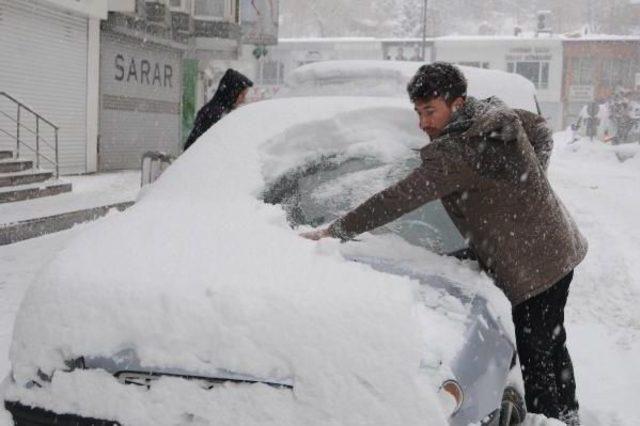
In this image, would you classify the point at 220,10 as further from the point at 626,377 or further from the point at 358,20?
the point at 358,20

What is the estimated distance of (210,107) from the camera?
5.17 m

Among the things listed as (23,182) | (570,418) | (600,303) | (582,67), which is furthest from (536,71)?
(570,418)

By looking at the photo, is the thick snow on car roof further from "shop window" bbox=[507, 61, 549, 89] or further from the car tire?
"shop window" bbox=[507, 61, 549, 89]

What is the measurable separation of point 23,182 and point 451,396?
10848 mm

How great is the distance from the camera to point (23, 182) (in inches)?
445

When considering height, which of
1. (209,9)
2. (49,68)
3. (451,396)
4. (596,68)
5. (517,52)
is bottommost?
(451,396)

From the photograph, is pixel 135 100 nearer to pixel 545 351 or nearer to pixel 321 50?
pixel 545 351

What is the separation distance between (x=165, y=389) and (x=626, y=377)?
307 centimetres

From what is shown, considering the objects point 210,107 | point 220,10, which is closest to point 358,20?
point 220,10

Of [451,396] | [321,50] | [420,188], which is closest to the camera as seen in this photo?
[451,396]

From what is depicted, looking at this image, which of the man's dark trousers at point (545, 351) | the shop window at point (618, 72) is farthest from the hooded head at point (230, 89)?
the shop window at point (618, 72)

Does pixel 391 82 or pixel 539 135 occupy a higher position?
pixel 391 82

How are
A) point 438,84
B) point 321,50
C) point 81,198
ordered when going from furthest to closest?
point 321,50 → point 81,198 → point 438,84

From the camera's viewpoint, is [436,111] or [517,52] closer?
[436,111]
